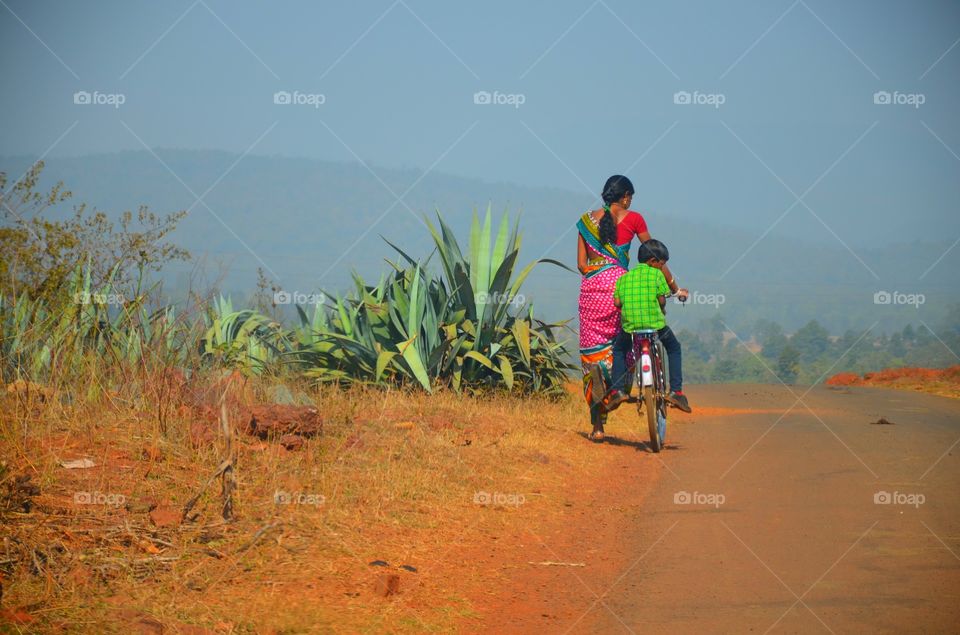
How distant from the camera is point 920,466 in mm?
8938

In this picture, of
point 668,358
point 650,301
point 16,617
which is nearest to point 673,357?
point 668,358

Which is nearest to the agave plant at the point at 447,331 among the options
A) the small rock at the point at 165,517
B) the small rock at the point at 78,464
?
the small rock at the point at 78,464

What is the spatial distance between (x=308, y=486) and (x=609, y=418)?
20.2 feet

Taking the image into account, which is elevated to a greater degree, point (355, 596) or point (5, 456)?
point (5, 456)

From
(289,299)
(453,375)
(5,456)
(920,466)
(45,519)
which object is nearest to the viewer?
(45,519)

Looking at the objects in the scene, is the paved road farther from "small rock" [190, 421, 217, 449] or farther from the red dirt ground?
the red dirt ground

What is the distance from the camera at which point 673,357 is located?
1013 cm

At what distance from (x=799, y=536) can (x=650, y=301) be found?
3.59m

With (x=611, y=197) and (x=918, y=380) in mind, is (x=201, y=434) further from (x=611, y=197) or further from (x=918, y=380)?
(x=918, y=380)

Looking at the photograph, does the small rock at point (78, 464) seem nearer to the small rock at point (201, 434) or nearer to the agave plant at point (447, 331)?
the small rock at point (201, 434)

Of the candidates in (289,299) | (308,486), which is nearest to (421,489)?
(308,486)

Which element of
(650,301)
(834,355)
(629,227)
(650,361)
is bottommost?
(650,361)

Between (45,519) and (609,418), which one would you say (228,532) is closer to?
(45,519)

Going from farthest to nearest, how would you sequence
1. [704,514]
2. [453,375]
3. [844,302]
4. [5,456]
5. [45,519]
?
[844,302] → [453,375] → [704,514] → [5,456] → [45,519]
